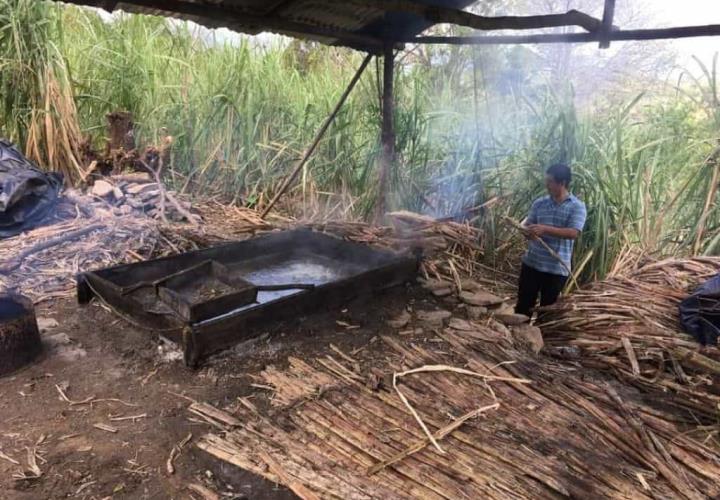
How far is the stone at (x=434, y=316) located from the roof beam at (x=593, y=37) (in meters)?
2.51

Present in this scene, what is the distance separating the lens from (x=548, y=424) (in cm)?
259

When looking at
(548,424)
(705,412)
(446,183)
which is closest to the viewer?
(548,424)

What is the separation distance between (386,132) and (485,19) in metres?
1.82

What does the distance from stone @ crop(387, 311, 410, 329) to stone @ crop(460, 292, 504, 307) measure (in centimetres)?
57

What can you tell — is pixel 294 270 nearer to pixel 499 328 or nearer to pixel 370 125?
pixel 499 328

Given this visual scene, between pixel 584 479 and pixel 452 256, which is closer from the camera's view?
pixel 584 479

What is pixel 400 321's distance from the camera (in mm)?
3754

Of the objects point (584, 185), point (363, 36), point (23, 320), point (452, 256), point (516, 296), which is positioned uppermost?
point (363, 36)

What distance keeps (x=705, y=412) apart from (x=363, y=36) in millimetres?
4474

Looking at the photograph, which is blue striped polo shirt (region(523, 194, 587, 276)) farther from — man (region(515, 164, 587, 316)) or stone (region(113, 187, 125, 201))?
stone (region(113, 187, 125, 201))

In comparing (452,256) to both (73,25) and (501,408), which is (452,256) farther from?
(73,25)

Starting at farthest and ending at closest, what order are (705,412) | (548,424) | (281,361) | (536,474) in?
(281,361), (705,412), (548,424), (536,474)

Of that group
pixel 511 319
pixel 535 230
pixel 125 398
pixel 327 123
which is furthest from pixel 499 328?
pixel 327 123

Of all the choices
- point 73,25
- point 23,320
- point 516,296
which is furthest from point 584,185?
point 73,25
